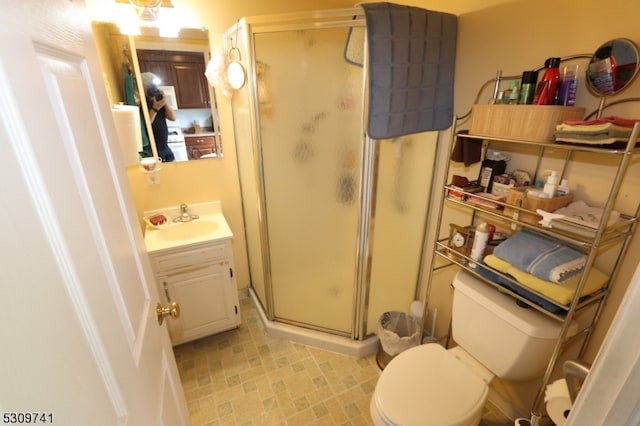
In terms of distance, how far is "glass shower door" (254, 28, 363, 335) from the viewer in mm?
1429

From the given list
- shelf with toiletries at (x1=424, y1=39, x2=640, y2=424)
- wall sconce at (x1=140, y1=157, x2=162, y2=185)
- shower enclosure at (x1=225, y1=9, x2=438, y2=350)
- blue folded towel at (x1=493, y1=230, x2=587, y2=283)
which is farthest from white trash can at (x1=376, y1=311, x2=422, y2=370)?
wall sconce at (x1=140, y1=157, x2=162, y2=185)

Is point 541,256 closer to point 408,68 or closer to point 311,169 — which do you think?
point 408,68

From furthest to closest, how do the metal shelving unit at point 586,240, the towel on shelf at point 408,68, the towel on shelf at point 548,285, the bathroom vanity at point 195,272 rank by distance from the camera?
the bathroom vanity at point 195,272, the towel on shelf at point 408,68, the towel on shelf at point 548,285, the metal shelving unit at point 586,240

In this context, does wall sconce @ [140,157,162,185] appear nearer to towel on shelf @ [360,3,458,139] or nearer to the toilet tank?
towel on shelf @ [360,3,458,139]

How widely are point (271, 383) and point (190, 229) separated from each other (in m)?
1.11

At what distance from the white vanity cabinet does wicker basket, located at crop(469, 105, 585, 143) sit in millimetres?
1521

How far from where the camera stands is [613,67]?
0.91 metres

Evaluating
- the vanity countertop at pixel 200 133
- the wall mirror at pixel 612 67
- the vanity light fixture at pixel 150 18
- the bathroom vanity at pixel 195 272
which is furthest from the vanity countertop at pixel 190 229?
the wall mirror at pixel 612 67

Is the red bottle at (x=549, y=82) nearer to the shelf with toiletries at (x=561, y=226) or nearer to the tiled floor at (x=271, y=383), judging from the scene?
the shelf with toiletries at (x=561, y=226)

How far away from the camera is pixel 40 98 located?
0.39 metres

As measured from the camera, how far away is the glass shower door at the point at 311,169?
1.43 metres

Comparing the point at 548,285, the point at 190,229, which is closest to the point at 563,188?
the point at 548,285

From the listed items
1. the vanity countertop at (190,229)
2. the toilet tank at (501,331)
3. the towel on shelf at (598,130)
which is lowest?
the toilet tank at (501,331)

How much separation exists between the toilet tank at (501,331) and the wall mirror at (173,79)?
1.74 m
